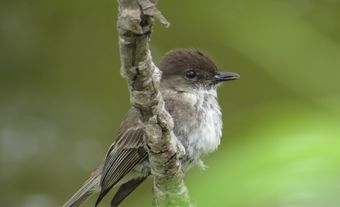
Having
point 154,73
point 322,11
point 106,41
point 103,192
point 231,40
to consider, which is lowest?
point 103,192

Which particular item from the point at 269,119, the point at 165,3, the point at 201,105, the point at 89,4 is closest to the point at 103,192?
the point at 201,105

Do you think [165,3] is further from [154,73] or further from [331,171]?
[331,171]

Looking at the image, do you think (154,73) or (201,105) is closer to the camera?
(154,73)

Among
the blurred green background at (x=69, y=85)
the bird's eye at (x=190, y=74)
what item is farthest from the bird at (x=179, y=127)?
the blurred green background at (x=69, y=85)

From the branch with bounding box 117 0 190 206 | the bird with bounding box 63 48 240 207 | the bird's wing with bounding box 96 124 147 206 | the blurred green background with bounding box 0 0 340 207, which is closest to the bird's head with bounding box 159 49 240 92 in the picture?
the bird with bounding box 63 48 240 207

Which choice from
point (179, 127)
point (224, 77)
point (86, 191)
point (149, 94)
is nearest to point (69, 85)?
point (86, 191)

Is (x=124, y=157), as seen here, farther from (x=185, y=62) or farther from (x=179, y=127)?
(x=185, y=62)

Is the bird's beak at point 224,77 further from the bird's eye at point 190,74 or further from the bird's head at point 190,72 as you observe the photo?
the bird's eye at point 190,74
